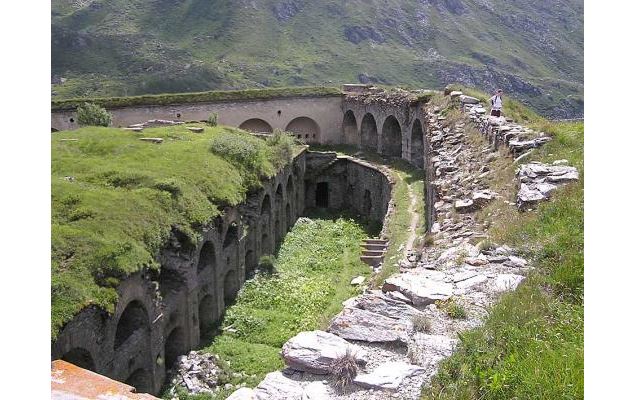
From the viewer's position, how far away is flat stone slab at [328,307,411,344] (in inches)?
262

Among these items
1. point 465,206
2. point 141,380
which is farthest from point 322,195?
point 141,380

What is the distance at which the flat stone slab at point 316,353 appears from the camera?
240 inches

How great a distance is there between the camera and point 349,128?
142 ft

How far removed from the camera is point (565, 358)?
5285 millimetres

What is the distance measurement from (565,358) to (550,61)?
4596 inches

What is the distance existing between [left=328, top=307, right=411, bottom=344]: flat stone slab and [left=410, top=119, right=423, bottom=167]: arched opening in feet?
81.7

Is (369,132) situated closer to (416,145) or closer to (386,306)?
(416,145)

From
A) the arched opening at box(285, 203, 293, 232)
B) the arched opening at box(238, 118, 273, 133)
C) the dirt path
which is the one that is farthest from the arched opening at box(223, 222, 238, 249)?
the arched opening at box(238, 118, 273, 133)

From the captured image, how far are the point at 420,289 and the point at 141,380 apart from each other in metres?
8.47

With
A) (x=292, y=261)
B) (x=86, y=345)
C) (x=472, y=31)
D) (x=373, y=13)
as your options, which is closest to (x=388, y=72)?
(x=373, y=13)

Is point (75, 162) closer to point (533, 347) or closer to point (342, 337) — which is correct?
point (342, 337)

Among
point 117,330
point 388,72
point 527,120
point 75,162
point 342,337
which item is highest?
point 388,72

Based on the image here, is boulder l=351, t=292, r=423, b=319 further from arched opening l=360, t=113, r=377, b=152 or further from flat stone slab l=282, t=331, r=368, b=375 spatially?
arched opening l=360, t=113, r=377, b=152

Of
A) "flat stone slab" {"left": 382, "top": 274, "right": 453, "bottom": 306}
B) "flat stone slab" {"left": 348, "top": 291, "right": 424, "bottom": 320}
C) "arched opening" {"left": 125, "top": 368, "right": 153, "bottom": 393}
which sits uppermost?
"flat stone slab" {"left": 382, "top": 274, "right": 453, "bottom": 306}
